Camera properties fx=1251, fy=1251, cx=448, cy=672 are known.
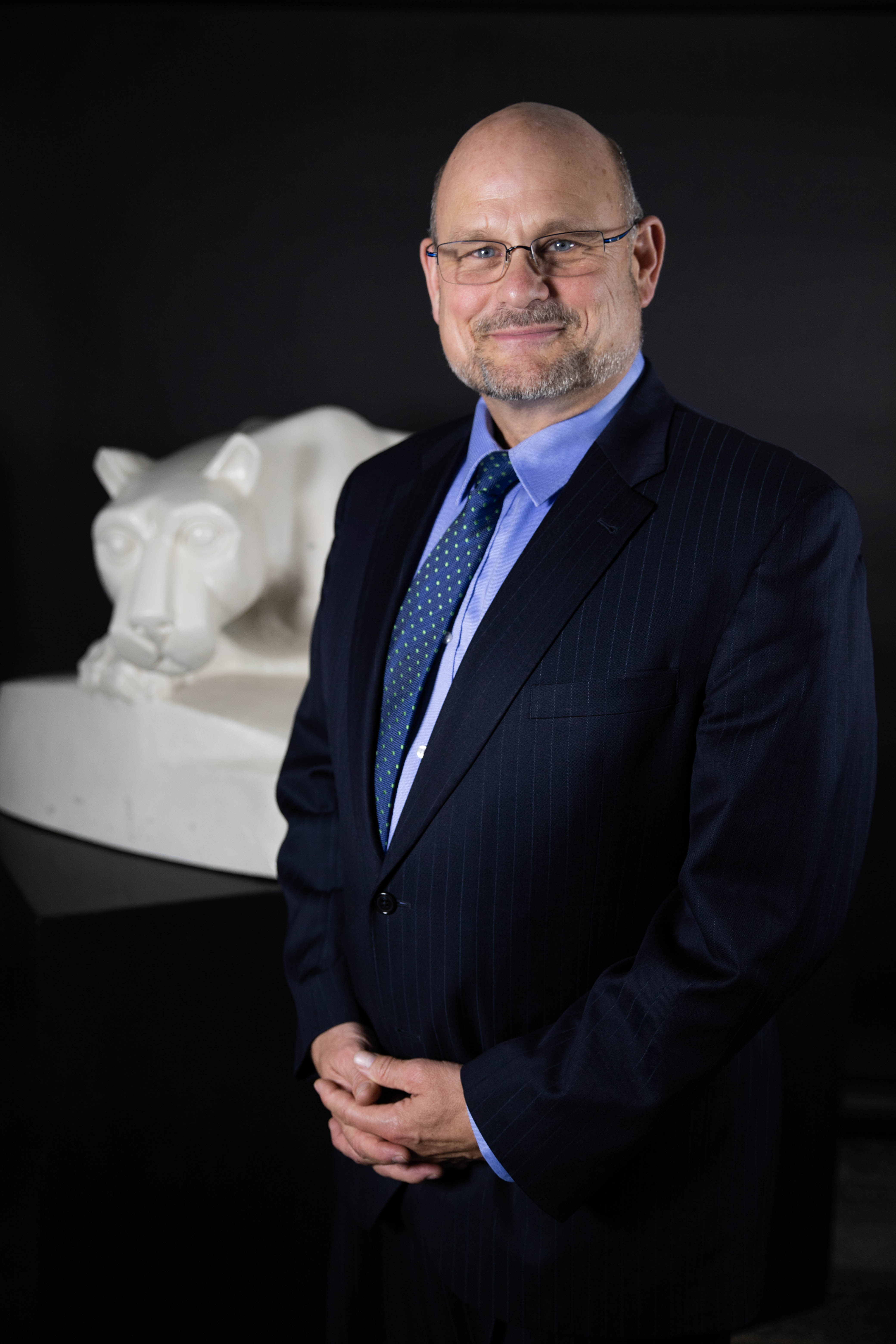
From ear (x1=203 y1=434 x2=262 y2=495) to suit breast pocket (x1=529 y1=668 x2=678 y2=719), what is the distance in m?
1.11

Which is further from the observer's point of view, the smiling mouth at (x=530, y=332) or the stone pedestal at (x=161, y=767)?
the stone pedestal at (x=161, y=767)

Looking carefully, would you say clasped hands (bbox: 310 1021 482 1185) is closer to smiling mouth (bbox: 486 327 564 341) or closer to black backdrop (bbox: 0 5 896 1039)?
smiling mouth (bbox: 486 327 564 341)

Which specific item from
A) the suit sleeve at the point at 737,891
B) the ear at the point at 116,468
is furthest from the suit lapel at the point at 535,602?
the ear at the point at 116,468

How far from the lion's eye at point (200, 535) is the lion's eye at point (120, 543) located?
0.07 metres

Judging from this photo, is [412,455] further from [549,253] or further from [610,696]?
[610,696]

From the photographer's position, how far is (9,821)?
207 centimetres

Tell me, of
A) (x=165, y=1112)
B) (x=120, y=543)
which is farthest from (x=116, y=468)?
(x=165, y=1112)

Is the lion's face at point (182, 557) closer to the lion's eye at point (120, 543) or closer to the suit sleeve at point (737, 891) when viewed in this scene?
the lion's eye at point (120, 543)

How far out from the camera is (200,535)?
1914 millimetres

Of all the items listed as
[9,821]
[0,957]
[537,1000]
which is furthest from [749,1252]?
[9,821]

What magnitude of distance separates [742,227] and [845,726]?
6.25ft

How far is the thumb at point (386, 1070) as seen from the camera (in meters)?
1.02

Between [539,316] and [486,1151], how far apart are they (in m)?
0.67

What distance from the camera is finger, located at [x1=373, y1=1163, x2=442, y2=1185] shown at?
1.03 m
